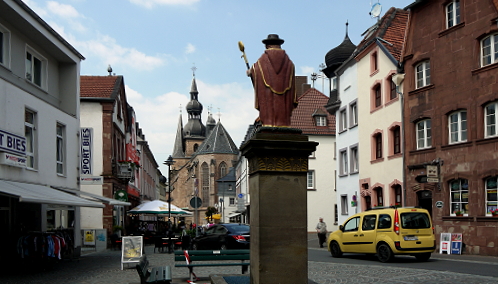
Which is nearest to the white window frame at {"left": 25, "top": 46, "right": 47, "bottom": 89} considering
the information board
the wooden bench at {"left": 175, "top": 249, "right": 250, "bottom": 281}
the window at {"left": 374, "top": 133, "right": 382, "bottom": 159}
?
the information board

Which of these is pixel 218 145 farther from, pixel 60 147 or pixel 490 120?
pixel 490 120

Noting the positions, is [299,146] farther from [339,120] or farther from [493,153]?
[339,120]

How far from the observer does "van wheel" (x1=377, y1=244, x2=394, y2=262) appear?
60.6ft

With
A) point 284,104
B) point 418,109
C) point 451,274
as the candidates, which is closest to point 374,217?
point 451,274

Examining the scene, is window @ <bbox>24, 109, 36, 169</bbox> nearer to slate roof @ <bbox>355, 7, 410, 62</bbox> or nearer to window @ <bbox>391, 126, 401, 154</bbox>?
window @ <bbox>391, 126, 401, 154</bbox>

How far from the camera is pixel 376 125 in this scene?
3106cm

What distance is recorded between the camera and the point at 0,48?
1884cm

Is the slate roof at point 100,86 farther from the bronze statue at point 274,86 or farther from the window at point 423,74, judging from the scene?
the bronze statue at point 274,86

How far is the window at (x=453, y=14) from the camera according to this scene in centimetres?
2370

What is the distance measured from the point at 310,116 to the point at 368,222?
102 ft

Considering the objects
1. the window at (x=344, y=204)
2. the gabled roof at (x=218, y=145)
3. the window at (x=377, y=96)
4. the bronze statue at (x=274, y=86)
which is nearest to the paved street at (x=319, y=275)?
the bronze statue at (x=274, y=86)

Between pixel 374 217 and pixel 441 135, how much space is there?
6722mm

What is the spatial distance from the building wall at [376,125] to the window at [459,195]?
4.13 metres

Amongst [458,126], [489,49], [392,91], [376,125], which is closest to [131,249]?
[458,126]
